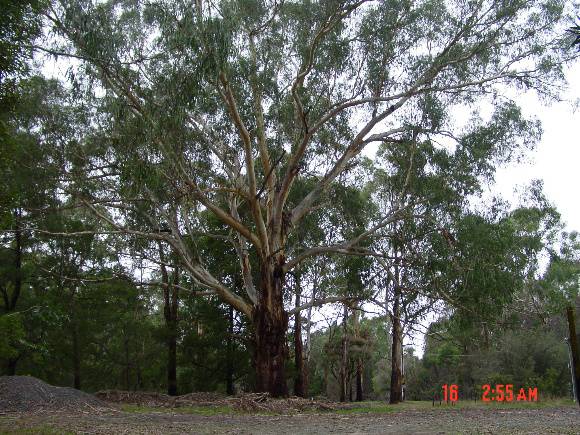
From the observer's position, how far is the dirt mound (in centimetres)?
1011

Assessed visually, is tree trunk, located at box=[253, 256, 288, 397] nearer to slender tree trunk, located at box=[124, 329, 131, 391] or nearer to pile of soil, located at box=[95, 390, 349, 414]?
pile of soil, located at box=[95, 390, 349, 414]

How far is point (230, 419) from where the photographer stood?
870 centimetres

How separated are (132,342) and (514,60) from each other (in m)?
15.6

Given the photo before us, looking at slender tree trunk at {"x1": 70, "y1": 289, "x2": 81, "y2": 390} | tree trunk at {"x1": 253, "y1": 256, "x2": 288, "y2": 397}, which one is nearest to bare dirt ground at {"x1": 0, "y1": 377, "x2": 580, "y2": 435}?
tree trunk at {"x1": 253, "y1": 256, "x2": 288, "y2": 397}

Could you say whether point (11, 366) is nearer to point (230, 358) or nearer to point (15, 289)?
point (15, 289)

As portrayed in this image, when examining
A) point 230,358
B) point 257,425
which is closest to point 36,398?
point 257,425

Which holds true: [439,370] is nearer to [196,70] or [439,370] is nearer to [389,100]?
[389,100]

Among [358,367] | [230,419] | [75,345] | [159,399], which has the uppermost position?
[75,345]

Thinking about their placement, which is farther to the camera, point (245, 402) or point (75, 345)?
point (75, 345)

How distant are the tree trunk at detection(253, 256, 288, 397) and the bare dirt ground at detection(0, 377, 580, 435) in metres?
0.59

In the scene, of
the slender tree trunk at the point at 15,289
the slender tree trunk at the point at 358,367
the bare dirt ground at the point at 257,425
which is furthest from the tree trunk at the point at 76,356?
the bare dirt ground at the point at 257,425

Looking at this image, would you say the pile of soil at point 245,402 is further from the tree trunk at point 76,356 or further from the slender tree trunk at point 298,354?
the tree trunk at point 76,356

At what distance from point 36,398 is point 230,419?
432 centimetres

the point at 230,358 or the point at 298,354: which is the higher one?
the point at 298,354
